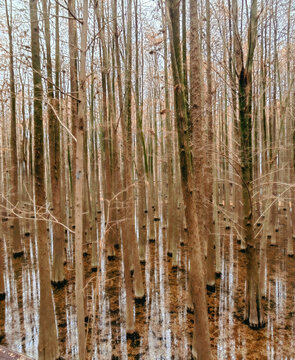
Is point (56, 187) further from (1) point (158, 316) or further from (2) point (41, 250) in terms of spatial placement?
(1) point (158, 316)

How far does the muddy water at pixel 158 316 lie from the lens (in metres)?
4.39

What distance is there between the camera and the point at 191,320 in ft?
17.3

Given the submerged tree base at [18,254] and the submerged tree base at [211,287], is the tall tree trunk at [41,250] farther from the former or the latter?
the submerged tree base at [18,254]

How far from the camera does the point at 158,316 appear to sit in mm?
5465

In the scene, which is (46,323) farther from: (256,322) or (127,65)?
(127,65)

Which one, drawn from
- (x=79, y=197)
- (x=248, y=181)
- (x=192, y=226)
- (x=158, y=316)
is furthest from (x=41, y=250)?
(x=248, y=181)

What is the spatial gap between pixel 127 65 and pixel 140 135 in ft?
6.47

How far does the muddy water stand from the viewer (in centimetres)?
439

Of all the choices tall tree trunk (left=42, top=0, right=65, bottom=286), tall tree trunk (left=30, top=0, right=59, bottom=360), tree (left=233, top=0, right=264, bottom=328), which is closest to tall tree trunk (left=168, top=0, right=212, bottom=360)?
tree (left=233, top=0, right=264, bottom=328)

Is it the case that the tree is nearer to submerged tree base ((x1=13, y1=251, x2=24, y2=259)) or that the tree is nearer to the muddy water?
the muddy water

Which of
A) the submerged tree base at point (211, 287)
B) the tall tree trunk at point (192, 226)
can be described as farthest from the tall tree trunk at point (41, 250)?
the submerged tree base at point (211, 287)

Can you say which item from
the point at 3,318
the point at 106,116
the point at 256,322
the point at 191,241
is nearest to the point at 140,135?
the point at 106,116

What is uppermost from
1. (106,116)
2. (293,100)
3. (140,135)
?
(293,100)

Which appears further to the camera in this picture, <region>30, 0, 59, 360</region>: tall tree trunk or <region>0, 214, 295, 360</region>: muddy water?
<region>0, 214, 295, 360</region>: muddy water
